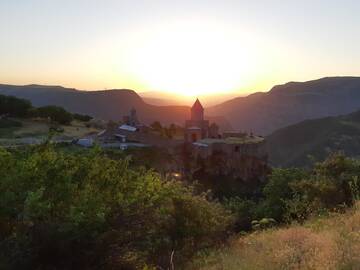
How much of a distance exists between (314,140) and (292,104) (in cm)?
7333

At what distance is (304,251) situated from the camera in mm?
5727

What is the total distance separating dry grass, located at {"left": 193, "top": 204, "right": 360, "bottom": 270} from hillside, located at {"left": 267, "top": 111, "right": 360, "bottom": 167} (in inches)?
2404

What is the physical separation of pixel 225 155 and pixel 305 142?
48.0 meters

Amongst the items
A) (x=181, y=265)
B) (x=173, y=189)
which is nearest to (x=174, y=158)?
(x=173, y=189)

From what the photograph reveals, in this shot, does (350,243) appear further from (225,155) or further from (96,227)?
(225,155)

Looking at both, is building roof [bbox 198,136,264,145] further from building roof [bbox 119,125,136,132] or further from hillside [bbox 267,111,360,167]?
hillside [bbox 267,111,360,167]

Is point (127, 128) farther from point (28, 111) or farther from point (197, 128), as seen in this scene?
point (28, 111)

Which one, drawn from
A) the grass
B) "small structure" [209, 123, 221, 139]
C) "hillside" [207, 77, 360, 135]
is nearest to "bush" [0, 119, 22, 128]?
the grass

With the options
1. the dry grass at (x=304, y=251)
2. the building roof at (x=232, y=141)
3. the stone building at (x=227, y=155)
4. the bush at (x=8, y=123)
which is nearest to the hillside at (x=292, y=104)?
the building roof at (x=232, y=141)

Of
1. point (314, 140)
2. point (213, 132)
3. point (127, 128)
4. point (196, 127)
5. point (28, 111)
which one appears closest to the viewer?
point (127, 128)

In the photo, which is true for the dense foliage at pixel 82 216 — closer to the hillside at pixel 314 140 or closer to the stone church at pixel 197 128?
the stone church at pixel 197 128

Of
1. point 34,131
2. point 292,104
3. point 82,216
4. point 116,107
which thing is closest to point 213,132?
point 34,131

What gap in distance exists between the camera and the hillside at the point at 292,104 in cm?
14694

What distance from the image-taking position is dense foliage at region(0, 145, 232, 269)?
6.81 m
